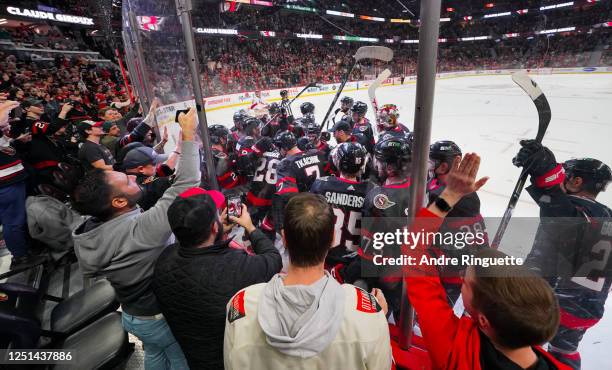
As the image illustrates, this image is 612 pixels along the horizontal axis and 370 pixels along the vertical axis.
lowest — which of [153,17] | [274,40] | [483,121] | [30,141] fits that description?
[483,121]

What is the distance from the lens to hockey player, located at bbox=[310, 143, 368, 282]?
2211 millimetres

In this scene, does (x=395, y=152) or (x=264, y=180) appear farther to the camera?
(x=264, y=180)

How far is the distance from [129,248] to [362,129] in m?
4.04

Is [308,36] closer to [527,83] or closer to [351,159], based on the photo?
[351,159]

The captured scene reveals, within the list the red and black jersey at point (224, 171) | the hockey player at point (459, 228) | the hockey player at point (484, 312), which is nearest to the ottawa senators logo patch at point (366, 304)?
the hockey player at point (484, 312)

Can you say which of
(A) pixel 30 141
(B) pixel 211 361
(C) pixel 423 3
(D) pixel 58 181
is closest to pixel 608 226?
(C) pixel 423 3

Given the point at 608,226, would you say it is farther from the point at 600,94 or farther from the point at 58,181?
the point at 600,94

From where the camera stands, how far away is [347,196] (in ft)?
7.25

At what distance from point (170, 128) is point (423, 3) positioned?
300cm

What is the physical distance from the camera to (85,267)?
146 cm

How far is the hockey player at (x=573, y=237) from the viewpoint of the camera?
5.87ft

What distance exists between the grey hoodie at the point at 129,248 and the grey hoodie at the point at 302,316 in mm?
869

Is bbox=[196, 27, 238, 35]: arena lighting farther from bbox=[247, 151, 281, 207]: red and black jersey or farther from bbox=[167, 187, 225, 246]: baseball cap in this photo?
bbox=[167, 187, 225, 246]: baseball cap

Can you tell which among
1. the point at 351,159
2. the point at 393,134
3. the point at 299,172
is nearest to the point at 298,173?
the point at 299,172
